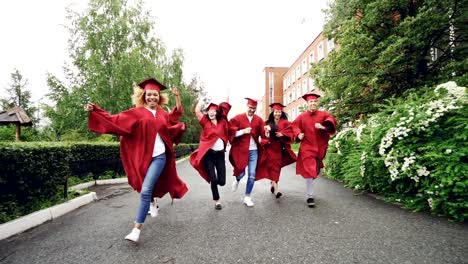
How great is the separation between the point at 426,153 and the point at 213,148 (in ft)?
12.0

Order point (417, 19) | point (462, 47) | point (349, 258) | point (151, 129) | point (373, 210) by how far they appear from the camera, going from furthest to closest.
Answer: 1. point (462, 47)
2. point (417, 19)
3. point (373, 210)
4. point (151, 129)
5. point (349, 258)

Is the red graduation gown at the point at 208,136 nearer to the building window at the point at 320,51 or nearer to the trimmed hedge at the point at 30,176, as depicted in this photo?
the trimmed hedge at the point at 30,176

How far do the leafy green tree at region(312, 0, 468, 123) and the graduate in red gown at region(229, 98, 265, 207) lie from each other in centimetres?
513

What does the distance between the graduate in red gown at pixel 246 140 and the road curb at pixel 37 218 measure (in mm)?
3247

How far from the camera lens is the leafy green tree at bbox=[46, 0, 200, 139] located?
17547 millimetres

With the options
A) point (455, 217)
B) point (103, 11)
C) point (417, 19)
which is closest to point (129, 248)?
point (455, 217)

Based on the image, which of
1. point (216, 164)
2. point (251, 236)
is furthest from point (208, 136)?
point (251, 236)

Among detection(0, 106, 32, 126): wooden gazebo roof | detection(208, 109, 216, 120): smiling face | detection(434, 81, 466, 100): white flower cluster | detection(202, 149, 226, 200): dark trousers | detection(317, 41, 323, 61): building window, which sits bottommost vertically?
detection(202, 149, 226, 200): dark trousers

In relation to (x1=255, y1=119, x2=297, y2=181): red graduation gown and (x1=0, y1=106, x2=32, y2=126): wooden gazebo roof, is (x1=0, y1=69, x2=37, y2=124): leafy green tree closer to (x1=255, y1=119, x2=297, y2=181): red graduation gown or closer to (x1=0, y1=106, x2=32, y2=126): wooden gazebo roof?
(x1=0, y1=106, x2=32, y2=126): wooden gazebo roof

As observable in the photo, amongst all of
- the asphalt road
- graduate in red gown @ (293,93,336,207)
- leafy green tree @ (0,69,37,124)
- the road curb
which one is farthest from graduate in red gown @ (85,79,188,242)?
leafy green tree @ (0,69,37,124)

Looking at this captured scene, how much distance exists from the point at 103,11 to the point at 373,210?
20.5m

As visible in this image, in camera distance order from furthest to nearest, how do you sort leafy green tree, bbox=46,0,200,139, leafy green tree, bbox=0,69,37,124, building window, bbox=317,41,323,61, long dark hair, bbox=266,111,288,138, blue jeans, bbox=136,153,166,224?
leafy green tree, bbox=0,69,37,124
building window, bbox=317,41,323,61
leafy green tree, bbox=46,0,200,139
long dark hair, bbox=266,111,288,138
blue jeans, bbox=136,153,166,224

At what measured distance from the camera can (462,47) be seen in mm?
10180

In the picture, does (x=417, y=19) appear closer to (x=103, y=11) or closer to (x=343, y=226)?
(x=343, y=226)
